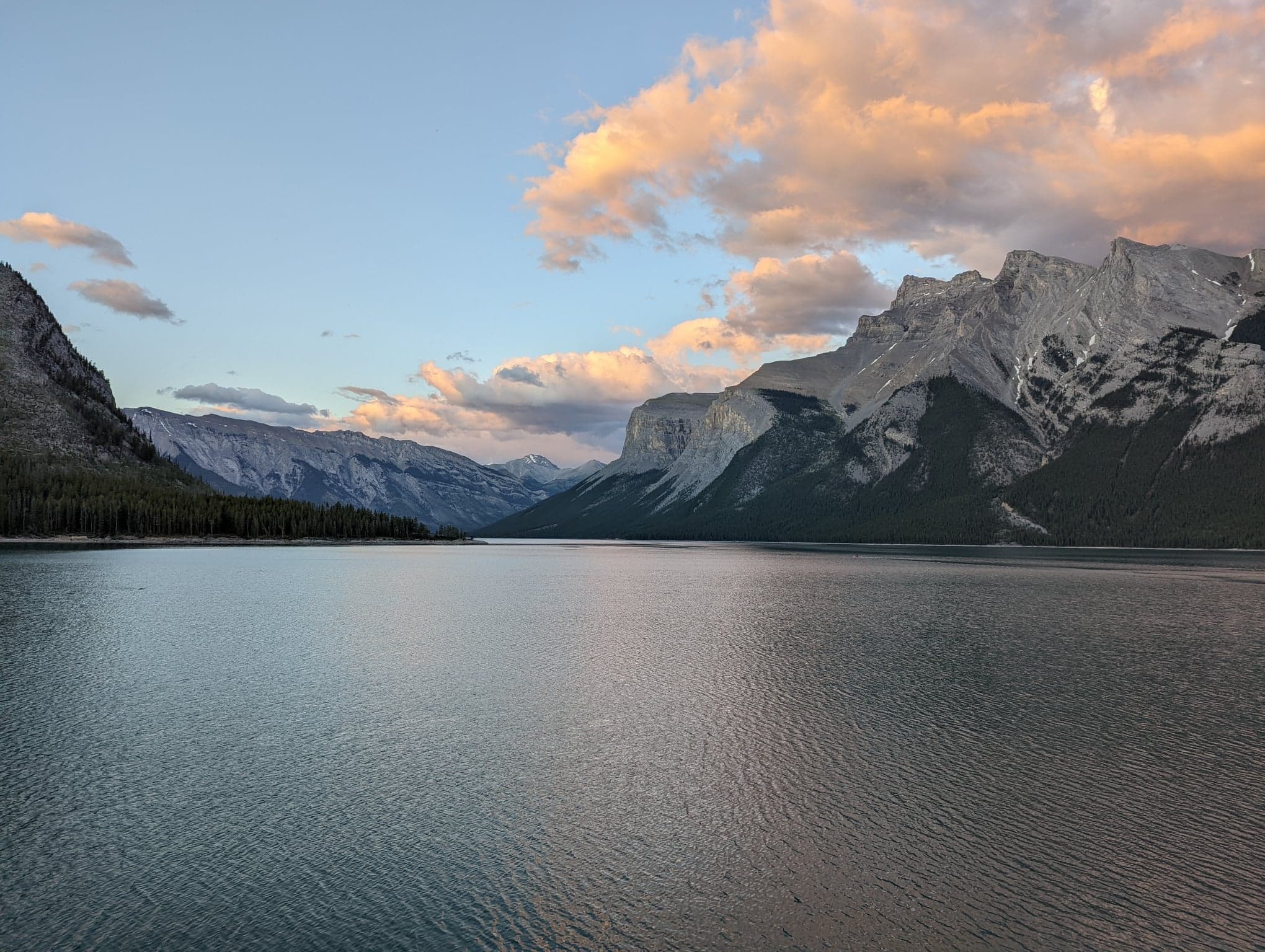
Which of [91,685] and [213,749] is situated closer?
[213,749]

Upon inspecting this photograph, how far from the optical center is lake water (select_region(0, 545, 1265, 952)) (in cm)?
1831

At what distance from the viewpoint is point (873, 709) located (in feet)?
130

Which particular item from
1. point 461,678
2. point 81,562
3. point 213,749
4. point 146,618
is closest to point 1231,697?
point 461,678

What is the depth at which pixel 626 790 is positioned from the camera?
90.5 ft

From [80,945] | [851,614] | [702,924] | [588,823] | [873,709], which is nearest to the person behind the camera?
[80,945]

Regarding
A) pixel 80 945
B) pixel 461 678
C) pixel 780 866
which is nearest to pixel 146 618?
pixel 461 678

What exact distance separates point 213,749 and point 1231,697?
5343 centimetres

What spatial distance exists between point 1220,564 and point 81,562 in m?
251

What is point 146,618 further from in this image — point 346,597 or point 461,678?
point 461,678

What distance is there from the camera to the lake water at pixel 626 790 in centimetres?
1831

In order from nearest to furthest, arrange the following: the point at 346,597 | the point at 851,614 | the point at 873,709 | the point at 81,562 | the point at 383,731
→ 1. the point at 383,731
2. the point at 873,709
3. the point at 851,614
4. the point at 346,597
5. the point at 81,562

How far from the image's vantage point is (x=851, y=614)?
271 feet

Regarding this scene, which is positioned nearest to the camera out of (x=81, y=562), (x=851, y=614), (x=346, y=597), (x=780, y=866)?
(x=780, y=866)

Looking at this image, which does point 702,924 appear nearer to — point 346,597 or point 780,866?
point 780,866
